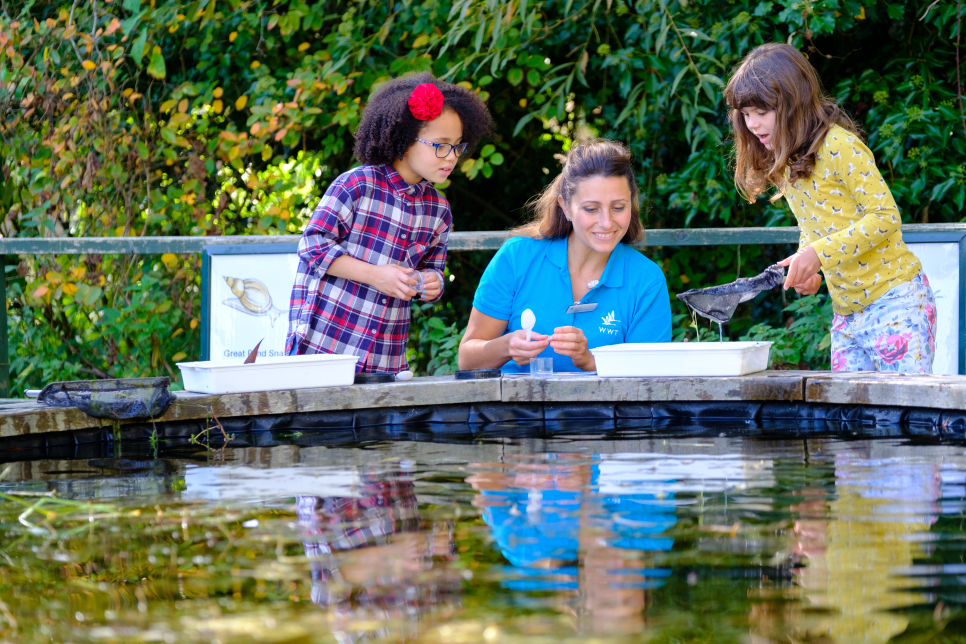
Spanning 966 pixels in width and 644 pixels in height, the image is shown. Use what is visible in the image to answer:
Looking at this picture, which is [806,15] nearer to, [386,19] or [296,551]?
[386,19]

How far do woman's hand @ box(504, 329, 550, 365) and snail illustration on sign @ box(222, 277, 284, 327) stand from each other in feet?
4.80

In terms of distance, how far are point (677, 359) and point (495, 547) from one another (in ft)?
A: 5.19

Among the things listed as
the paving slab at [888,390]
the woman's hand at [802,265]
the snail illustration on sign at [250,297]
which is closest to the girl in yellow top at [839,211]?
the woman's hand at [802,265]

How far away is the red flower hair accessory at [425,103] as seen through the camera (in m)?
3.33

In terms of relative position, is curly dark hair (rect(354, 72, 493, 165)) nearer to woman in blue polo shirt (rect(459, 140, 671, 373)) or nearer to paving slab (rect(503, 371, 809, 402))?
woman in blue polo shirt (rect(459, 140, 671, 373))

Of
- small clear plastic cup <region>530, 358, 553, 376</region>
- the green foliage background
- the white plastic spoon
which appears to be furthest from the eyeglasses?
the green foliage background

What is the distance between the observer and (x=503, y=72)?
6.02 m

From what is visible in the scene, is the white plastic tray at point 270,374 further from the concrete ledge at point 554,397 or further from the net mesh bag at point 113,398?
the net mesh bag at point 113,398

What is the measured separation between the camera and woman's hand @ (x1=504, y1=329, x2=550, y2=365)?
3.25m

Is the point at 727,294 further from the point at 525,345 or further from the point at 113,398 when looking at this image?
the point at 113,398

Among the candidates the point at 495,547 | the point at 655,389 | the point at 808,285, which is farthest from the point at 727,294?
the point at 495,547

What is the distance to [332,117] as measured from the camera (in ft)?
19.7

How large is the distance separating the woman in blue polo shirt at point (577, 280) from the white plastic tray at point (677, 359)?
255 mm

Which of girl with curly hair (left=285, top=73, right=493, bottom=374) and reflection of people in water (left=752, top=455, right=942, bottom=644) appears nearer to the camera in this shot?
reflection of people in water (left=752, top=455, right=942, bottom=644)
